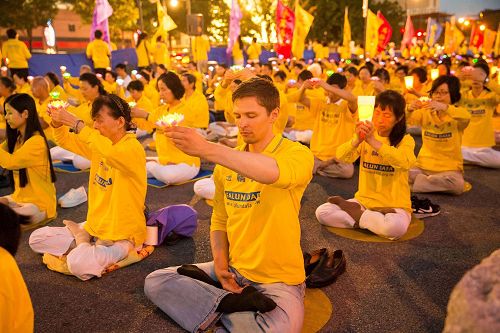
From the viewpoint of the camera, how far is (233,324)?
287 cm

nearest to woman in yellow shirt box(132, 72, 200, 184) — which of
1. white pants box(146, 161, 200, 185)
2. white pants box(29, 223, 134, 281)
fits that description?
white pants box(146, 161, 200, 185)

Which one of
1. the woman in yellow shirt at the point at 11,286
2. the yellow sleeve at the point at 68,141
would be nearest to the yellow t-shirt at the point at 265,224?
the woman in yellow shirt at the point at 11,286

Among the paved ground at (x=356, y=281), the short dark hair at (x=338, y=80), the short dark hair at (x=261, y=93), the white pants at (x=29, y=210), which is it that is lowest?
the paved ground at (x=356, y=281)

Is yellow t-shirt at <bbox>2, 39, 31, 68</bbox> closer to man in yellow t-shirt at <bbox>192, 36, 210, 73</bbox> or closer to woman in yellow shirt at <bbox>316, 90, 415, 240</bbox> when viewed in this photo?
man in yellow t-shirt at <bbox>192, 36, 210, 73</bbox>

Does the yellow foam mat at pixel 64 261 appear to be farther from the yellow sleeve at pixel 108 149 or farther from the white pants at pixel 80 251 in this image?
the yellow sleeve at pixel 108 149

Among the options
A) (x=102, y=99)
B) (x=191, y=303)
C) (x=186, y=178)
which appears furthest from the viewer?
(x=186, y=178)

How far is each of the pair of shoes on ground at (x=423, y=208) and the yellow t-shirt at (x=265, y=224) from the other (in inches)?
109

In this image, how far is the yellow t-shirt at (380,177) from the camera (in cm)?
460

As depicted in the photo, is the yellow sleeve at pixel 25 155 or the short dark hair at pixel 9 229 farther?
the yellow sleeve at pixel 25 155

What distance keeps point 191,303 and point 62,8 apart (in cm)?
5272

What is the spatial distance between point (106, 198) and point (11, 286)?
6.47 feet

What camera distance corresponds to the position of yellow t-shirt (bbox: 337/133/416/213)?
15.1 feet

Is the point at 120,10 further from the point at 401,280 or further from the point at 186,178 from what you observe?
the point at 401,280

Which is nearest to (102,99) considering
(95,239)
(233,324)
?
(95,239)
